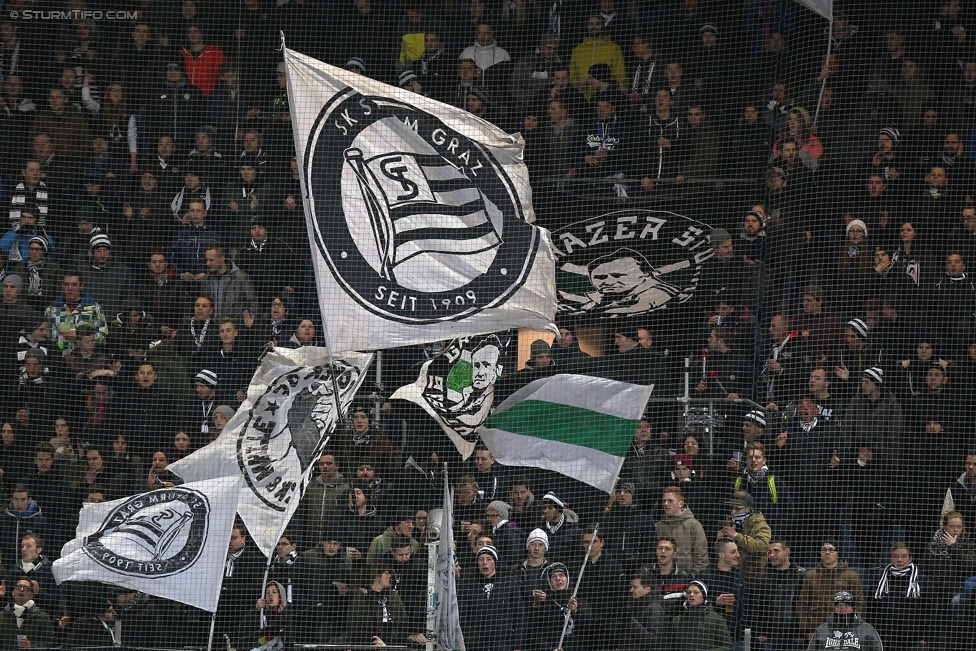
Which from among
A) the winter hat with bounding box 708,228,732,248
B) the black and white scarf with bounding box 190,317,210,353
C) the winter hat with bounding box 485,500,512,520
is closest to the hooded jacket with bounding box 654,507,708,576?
the winter hat with bounding box 485,500,512,520

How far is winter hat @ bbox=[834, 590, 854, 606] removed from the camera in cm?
1107

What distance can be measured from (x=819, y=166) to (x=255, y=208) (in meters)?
4.79

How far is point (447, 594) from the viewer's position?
10.2 m

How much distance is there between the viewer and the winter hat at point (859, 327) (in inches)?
493

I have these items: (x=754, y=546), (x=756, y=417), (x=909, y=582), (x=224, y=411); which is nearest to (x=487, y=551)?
(x=754, y=546)

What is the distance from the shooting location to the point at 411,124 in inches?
429

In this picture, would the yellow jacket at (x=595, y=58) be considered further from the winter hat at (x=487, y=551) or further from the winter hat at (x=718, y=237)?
the winter hat at (x=487, y=551)

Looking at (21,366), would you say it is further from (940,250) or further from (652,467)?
(940,250)

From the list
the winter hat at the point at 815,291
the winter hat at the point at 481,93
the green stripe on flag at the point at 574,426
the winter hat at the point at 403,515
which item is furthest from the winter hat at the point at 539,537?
the winter hat at the point at 481,93

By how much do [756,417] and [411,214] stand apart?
3.15 m

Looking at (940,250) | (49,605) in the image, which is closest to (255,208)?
(49,605)

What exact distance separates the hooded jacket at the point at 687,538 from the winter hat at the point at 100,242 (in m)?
5.43

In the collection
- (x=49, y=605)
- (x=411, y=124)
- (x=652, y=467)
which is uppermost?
(x=411, y=124)

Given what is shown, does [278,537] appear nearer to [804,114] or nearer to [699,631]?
[699,631]
